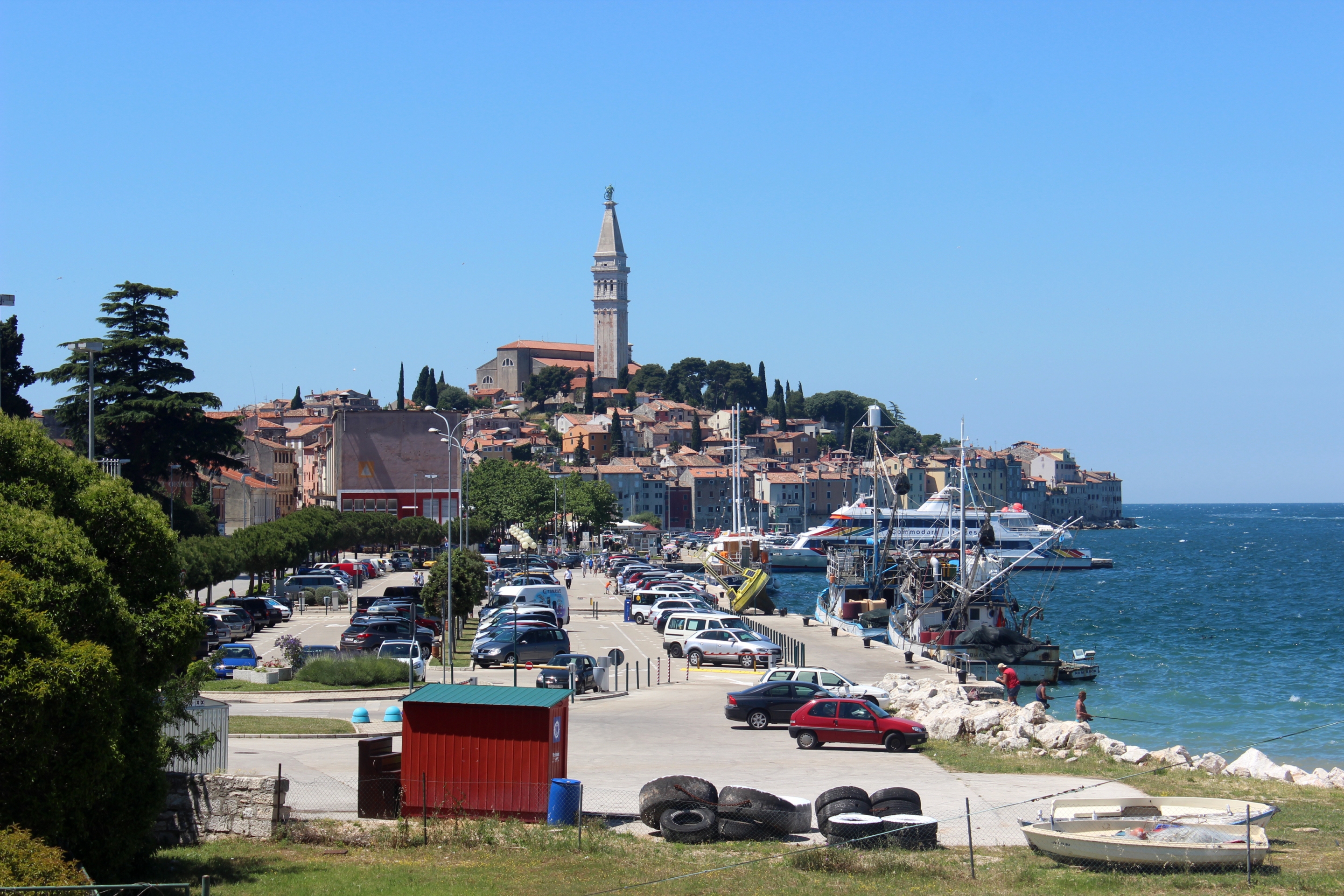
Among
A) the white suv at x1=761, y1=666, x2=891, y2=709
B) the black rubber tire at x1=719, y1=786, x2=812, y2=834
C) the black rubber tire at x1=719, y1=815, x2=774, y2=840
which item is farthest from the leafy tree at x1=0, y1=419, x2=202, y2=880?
the white suv at x1=761, y1=666, x2=891, y2=709

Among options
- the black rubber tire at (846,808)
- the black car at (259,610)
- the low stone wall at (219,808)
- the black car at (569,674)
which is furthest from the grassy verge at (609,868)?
the black car at (259,610)

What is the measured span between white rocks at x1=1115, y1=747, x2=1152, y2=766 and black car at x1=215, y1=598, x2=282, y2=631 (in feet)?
90.6

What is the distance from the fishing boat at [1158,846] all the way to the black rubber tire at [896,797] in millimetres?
1461

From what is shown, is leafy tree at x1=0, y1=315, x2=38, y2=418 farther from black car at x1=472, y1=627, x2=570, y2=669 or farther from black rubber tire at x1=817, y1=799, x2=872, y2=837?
black rubber tire at x1=817, y1=799, x2=872, y2=837

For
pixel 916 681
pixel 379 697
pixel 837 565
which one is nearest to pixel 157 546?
pixel 379 697

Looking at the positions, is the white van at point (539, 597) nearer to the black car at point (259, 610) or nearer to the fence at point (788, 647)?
the fence at point (788, 647)

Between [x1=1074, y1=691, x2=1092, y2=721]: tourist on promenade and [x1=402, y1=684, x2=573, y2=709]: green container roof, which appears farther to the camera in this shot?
[x1=1074, y1=691, x2=1092, y2=721]: tourist on promenade

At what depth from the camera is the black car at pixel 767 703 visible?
25.0 m

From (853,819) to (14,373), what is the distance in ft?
170

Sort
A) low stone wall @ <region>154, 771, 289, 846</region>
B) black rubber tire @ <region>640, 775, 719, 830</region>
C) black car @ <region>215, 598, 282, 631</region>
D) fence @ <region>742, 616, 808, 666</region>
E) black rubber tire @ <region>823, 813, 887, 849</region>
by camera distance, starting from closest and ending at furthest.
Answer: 1. black rubber tire @ <region>823, 813, 887, 849</region>
2. low stone wall @ <region>154, 771, 289, 846</region>
3. black rubber tire @ <region>640, 775, 719, 830</region>
4. fence @ <region>742, 616, 808, 666</region>
5. black car @ <region>215, 598, 282, 631</region>

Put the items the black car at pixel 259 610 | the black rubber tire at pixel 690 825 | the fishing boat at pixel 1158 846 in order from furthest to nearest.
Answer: the black car at pixel 259 610, the black rubber tire at pixel 690 825, the fishing boat at pixel 1158 846

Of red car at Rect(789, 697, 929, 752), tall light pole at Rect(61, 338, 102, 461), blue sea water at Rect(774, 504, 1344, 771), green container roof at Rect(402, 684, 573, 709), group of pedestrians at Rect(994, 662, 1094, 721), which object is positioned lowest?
blue sea water at Rect(774, 504, 1344, 771)

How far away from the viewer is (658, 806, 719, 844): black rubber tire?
1509 centimetres

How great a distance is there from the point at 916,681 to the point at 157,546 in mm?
22670
